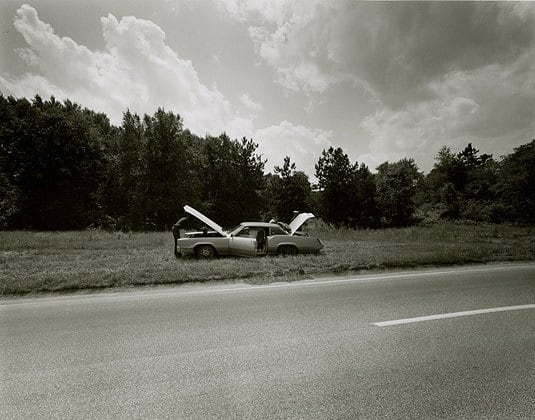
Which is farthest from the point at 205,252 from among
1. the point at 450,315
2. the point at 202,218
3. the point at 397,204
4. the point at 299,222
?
the point at 397,204

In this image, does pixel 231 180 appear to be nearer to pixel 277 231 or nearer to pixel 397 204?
pixel 397 204

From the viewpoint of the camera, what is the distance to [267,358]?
3.68 meters

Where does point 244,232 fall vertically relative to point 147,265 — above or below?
above

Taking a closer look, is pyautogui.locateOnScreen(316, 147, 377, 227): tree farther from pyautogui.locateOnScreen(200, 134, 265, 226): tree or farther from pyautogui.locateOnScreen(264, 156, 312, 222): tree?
pyautogui.locateOnScreen(200, 134, 265, 226): tree

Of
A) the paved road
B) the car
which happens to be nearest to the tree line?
the car

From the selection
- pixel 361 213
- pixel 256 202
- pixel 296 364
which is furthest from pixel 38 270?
pixel 361 213

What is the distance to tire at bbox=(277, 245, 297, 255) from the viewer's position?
12188mm

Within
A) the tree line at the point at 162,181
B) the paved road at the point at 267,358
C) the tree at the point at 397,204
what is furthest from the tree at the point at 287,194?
the paved road at the point at 267,358

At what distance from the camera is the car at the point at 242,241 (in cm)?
1146

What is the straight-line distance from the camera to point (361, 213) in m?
37.9

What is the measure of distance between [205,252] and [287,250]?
3335 millimetres

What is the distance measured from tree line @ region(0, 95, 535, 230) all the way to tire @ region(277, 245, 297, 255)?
22.2 metres

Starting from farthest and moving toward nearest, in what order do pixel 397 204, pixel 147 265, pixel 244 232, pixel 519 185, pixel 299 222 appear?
pixel 397 204, pixel 519 185, pixel 299 222, pixel 244 232, pixel 147 265

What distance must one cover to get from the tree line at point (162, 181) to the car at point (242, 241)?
21.2 m
